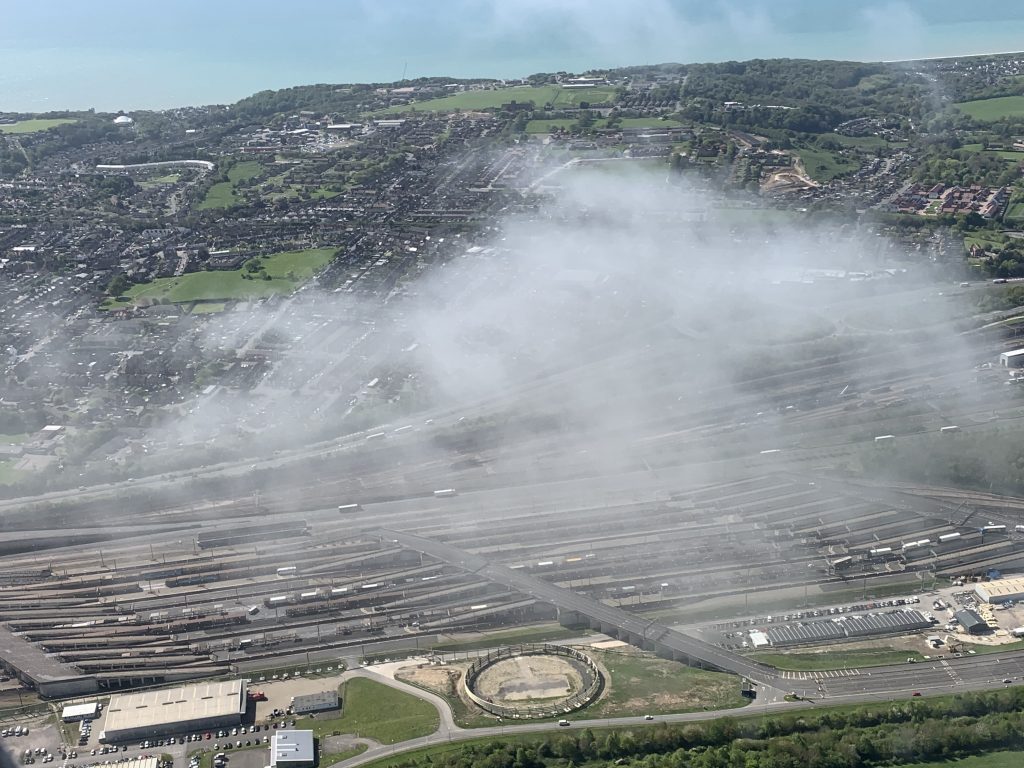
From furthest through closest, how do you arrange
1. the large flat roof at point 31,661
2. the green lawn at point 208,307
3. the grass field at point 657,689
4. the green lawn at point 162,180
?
the green lawn at point 162,180, the green lawn at point 208,307, the large flat roof at point 31,661, the grass field at point 657,689

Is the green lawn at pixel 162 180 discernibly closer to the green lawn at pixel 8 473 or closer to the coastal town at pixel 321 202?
the coastal town at pixel 321 202

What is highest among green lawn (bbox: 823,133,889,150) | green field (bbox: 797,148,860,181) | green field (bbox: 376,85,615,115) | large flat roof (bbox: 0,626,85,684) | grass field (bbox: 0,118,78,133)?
grass field (bbox: 0,118,78,133)

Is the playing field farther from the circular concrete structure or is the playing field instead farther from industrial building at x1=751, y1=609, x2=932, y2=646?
industrial building at x1=751, y1=609, x2=932, y2=646

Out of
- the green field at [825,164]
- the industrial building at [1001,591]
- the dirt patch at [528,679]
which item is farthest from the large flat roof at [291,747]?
the green field at [825,164]

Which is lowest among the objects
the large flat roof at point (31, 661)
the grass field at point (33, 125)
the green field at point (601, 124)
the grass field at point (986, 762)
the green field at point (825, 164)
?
the grass field at point (986, 762)

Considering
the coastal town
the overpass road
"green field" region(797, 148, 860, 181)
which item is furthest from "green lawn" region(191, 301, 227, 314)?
"green field" region(797, 148, 860, 181)

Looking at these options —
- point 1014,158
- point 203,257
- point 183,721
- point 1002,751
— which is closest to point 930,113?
point 1014,158
